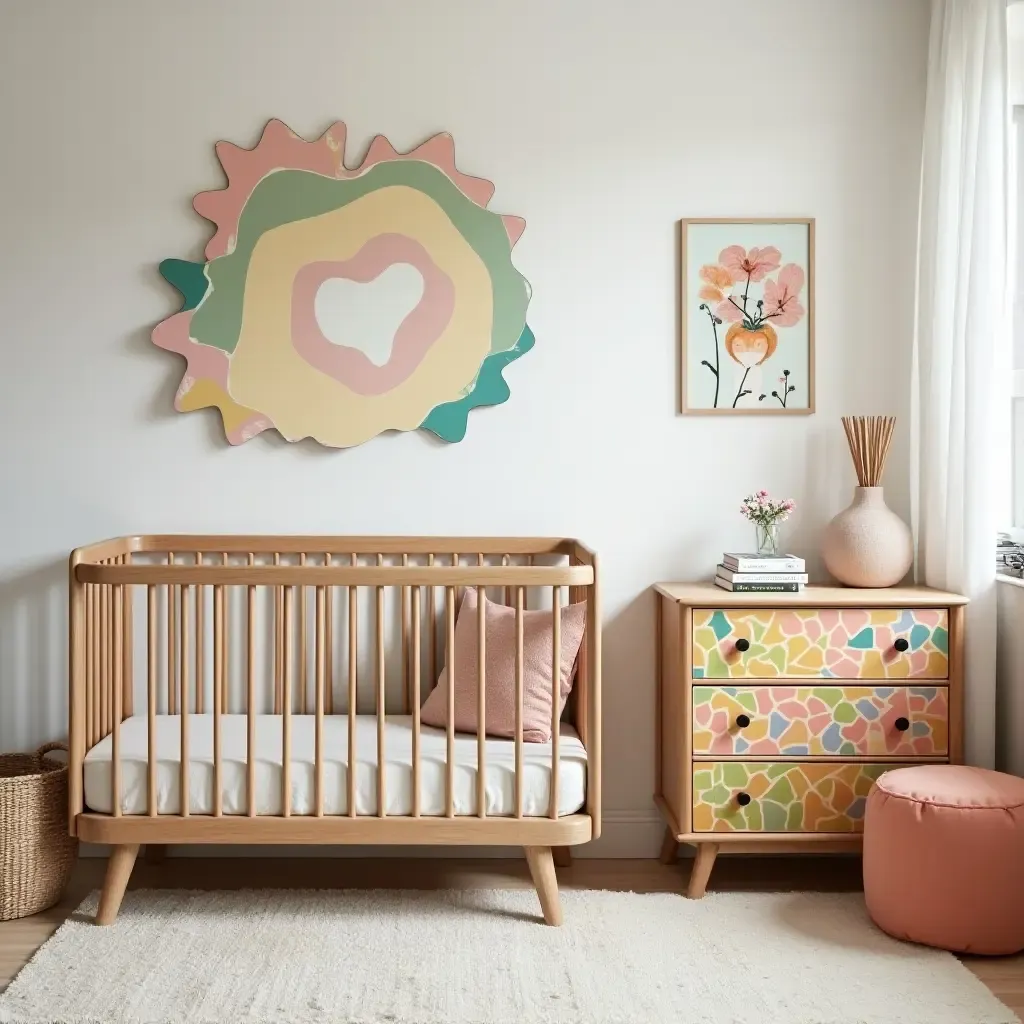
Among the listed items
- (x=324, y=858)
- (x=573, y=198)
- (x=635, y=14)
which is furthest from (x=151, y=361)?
(x=635, y=14)

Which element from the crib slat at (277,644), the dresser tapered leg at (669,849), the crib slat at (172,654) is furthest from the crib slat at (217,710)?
the dresser tapered leg at (669,849)

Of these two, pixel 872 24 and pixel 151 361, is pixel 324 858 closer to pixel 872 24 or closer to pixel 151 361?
pixel 151 361

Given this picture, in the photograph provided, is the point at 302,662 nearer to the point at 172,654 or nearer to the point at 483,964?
the point at 172,654

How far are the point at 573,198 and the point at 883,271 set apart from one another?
863mm

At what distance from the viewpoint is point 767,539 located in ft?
9.33

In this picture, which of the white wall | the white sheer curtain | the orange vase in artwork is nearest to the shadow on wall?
the white wall

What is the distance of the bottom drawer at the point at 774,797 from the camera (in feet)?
8.44

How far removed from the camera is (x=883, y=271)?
2.93 meters

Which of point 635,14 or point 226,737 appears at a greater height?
point 635,14

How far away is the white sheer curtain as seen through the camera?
8.48 feet

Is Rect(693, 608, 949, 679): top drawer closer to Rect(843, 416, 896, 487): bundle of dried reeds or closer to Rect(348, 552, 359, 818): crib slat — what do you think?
Rect(843, 416, 896, 487): bundle of dried reeds

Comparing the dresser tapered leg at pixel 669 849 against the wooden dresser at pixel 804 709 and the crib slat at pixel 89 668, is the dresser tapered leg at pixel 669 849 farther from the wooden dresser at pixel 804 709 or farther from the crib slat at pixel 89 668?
the crib slat at pixel 89 668

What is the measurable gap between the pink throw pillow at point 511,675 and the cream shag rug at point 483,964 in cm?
42

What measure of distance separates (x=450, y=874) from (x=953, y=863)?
1.22 m
